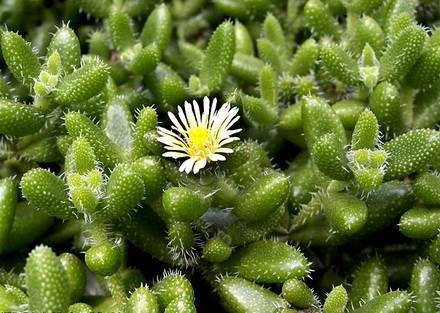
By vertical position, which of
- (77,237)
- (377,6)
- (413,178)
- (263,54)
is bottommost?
(77,237)

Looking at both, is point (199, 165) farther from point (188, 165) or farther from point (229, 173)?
point (229, 173)

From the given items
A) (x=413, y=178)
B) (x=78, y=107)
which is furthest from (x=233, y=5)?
(x=413, y=178)

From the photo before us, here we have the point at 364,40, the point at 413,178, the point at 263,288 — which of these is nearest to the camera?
the point at 263,288

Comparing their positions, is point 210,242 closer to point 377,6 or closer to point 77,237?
point 77,237

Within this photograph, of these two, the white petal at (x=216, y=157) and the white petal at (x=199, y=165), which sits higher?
the white petal at (x=216, y=157)

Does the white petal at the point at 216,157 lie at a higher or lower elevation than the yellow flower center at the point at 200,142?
lower

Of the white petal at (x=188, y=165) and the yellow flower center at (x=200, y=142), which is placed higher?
the yellow flower center at (x=200, y=142)

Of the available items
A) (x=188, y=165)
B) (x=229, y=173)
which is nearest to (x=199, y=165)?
(x=188, y=165)

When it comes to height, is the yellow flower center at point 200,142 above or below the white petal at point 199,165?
above
